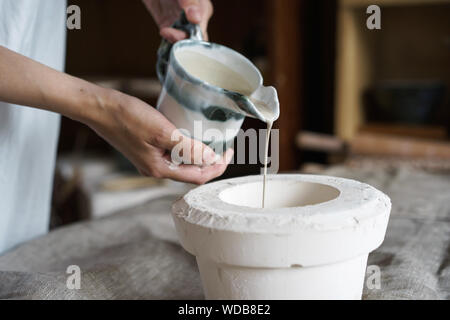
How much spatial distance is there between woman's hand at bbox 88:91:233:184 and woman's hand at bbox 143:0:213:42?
223mm

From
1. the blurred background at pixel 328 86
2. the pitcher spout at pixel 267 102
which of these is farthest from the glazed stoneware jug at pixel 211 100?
the blurred background at pixel 328 86

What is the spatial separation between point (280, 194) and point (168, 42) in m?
0.36

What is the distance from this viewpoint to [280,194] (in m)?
0.83

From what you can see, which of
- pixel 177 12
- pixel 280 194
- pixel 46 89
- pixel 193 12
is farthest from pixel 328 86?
pixel 46 89

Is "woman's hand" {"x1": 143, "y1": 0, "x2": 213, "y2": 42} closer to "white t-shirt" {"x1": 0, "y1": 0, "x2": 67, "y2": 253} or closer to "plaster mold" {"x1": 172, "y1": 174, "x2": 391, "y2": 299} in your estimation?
"white t-shirt" {"x1": 0, "y1": 0, "x2": 67, "y2": 253}

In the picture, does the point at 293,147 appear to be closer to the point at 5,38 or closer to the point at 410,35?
the point at 410,35

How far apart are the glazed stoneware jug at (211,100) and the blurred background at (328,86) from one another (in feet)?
3.90

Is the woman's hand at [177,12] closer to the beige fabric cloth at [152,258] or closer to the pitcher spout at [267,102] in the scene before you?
the pitcher spout at [267,102]

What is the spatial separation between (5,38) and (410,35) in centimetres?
224

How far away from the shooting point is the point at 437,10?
102 inches

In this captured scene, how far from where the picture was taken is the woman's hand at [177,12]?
957mm

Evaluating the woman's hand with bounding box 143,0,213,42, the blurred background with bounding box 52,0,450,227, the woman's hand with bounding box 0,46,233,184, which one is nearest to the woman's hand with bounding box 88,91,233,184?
the woman's hand with bounding box 0,46,233,184

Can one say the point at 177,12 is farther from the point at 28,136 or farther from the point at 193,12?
the point at 28,136
